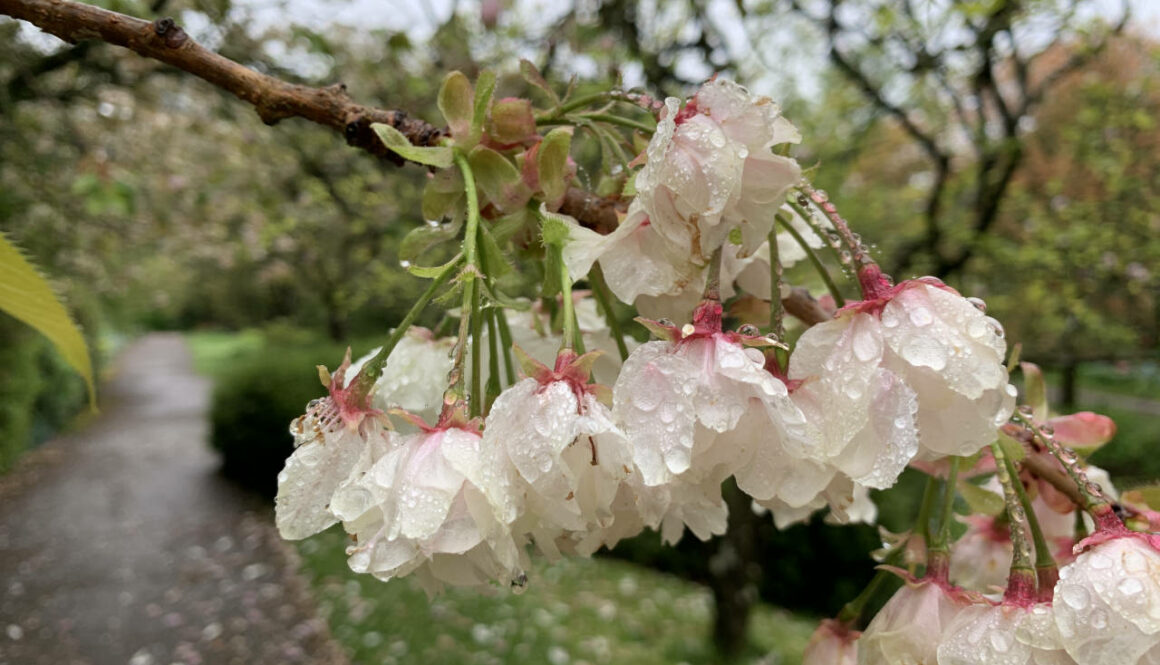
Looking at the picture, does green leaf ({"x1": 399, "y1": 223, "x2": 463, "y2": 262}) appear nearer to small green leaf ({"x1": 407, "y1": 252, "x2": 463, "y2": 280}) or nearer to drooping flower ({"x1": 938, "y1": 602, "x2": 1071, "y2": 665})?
small green leaf ({"x1": 407, "y1": 252, "x2": 463, "y2": 280})

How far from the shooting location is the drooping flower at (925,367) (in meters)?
0.37

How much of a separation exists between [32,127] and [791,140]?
2630 mm

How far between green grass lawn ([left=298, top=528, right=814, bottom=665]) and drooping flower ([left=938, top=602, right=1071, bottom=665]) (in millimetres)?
3704

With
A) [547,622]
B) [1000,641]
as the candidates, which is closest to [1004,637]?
[1000,641]

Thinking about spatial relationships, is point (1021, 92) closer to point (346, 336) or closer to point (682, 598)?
point (682, 598)

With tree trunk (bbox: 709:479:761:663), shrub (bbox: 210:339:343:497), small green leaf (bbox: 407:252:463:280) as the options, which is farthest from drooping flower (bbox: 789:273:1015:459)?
shrub (bbox: 210:339:343:497)

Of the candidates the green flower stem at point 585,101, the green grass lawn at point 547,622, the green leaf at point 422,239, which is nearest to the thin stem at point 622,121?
the green flower stem at point 585,101

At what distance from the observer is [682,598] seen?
5379 millimetres

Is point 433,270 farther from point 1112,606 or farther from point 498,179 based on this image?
point 1112,606

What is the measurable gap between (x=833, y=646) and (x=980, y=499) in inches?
7.2

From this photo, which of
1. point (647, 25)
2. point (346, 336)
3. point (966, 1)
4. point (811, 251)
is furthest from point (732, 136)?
point (346, 336)

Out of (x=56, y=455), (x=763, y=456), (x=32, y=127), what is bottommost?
(x=56, y=455)

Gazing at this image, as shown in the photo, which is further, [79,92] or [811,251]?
[79,92]

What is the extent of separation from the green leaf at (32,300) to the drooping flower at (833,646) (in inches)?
18.8
